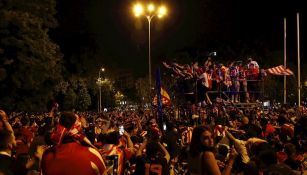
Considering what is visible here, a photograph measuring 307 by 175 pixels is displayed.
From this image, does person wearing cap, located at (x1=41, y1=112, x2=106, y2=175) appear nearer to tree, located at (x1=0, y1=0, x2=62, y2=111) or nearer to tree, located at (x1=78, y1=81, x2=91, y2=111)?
tree, located at (x1=0, y1=0, x2=62, y2=111)

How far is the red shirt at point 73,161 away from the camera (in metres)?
5.34

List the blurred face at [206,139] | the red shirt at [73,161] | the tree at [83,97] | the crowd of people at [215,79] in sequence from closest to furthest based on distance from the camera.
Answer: the red shirt at [73,161] < the blurred face at [206,139] < the crowd of people at [215,79] < the tree at [83,97]

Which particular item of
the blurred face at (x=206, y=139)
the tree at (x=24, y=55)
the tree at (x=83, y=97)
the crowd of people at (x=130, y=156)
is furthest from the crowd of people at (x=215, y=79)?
the tree at (x=83, y=97)

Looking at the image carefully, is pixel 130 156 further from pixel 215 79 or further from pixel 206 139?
pixel 215 79

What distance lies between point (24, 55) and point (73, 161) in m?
32.2

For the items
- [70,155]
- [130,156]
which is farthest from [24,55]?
[70,155]

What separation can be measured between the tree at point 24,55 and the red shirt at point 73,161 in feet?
97.6

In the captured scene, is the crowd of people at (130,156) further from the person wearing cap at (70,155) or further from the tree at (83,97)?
the tree at (83,97)

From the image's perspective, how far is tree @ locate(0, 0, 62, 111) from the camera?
116ft

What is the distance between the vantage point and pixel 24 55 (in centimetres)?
3641

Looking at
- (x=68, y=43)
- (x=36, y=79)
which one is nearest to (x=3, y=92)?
(x=36, y=79)

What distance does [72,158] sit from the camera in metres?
5.35

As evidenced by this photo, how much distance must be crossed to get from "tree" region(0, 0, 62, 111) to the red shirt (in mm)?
29746

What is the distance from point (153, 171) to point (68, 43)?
46.1 meters
